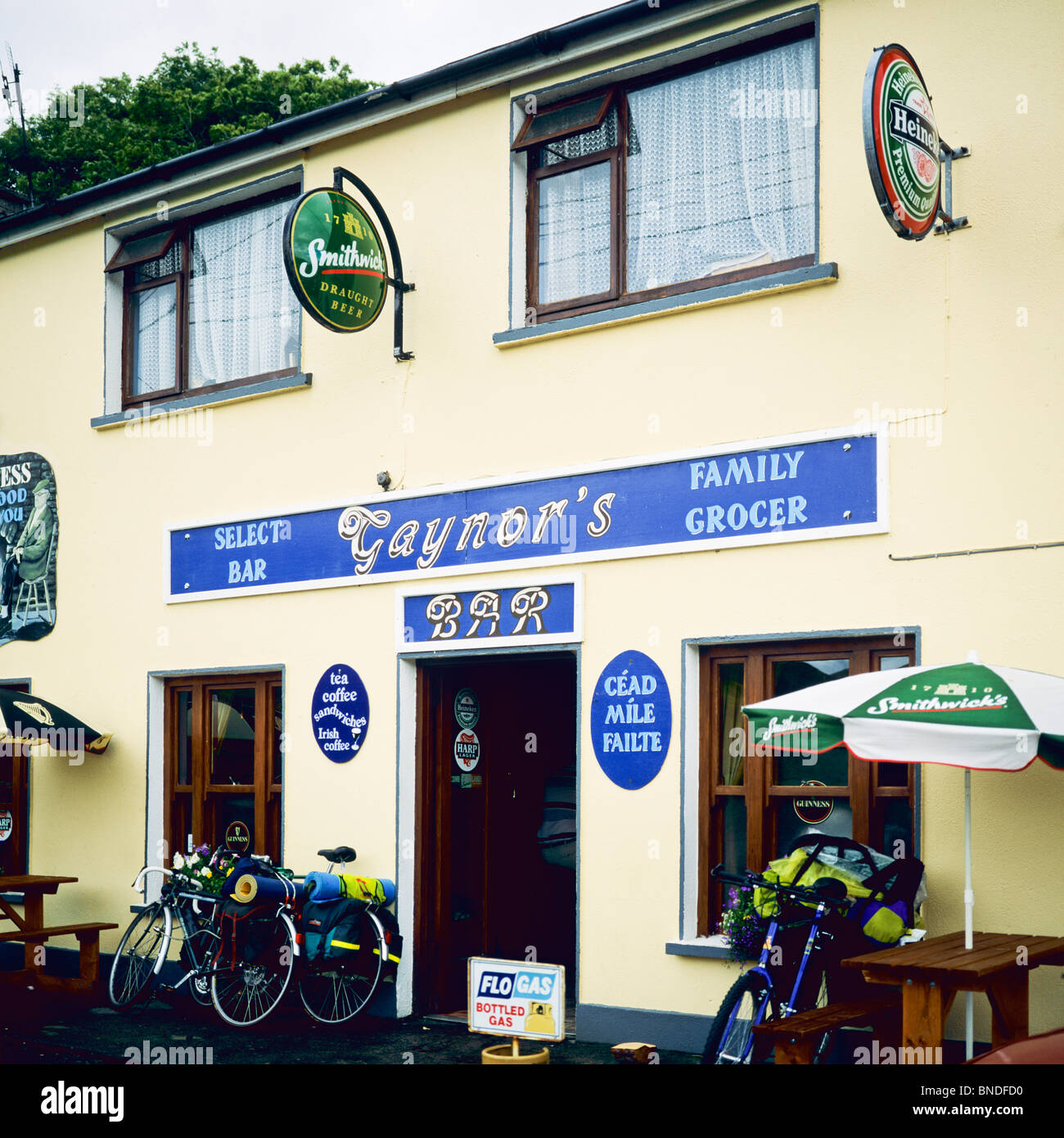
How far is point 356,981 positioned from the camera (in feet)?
31.2

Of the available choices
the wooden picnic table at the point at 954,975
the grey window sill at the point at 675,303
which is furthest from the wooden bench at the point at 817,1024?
the grey window sill at the point at 675,303

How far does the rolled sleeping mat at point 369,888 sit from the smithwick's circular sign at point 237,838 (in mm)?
1442

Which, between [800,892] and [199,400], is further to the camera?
[199,400]

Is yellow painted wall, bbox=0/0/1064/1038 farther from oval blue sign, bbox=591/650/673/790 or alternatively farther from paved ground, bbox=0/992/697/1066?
paved ground, bbox=0/992/697/1066

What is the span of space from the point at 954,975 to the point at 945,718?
3.60ft

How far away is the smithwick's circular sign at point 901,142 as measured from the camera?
679 cm

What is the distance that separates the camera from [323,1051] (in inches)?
342

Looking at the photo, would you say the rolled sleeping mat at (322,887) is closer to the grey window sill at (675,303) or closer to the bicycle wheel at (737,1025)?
the bicycle wheel at (737,1025)

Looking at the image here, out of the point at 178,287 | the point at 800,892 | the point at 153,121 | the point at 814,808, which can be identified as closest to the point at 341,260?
the point at 178,287

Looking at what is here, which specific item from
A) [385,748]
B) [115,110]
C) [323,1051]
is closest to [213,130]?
[115,110]

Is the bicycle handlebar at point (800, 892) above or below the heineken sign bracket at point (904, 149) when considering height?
below

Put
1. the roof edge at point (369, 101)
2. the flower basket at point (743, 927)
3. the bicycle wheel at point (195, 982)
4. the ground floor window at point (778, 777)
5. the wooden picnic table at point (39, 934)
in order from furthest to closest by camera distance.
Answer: the wooden picnic table at point (39, 934)
the bicycle wheel at point (195, 982)
the roof edge at point (369, 101)
the ground floor window at point (778, 777)
the flower basket at point (743, 927)

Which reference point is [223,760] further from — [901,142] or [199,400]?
[901,142]
